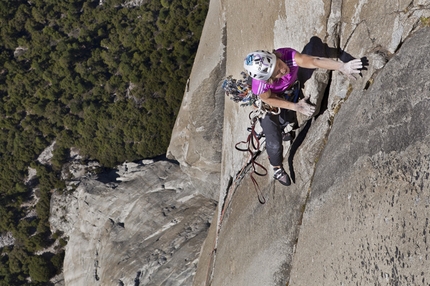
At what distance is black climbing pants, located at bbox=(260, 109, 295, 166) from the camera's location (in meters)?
4.97

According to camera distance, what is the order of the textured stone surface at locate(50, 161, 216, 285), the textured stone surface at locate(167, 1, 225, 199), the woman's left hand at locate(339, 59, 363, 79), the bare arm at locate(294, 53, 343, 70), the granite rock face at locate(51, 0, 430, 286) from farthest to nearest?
the textured stone surface at locate(50, 161, 216, 285), the textured stone surface at locate(167, 1, 225, 199), the bare arm at locate(294, 53, 343, 70), the woman's left hand at locate(339, 59, 363, 79), the granite rock face at locate(51, 0, 430, 286)

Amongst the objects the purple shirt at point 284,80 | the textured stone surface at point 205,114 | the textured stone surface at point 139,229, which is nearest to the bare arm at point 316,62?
the purple shirt at point 284,80

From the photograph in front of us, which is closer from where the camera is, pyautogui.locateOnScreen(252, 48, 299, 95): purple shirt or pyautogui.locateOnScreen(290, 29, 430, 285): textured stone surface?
pyautogui.locateOnScreen(290, 29, 430, 285): textured stone surface

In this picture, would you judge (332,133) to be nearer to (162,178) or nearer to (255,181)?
(255,181)

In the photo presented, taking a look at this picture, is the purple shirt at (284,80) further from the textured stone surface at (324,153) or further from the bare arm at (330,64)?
the textured stone surface at (324,153)

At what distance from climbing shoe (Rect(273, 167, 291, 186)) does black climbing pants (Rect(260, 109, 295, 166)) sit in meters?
0.11

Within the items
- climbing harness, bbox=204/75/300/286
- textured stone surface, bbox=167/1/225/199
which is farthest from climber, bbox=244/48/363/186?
textured stone surface, bbox=167/1/225/199

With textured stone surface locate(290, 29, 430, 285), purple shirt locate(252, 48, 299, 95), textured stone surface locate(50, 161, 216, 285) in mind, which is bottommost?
textured stone surface locate(50, 161, 216, 285)

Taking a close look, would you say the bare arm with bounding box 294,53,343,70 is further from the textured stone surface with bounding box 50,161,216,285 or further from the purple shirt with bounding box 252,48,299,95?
the textured stone surface with bounding box 50,161,216,285

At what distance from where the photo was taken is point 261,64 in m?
4.24

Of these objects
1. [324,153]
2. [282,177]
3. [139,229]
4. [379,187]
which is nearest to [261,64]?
[324,153]

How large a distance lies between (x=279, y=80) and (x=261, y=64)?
1.63 ft

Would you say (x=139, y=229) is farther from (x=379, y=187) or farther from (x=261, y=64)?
(x=379, y=187)

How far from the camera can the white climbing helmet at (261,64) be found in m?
4.23
